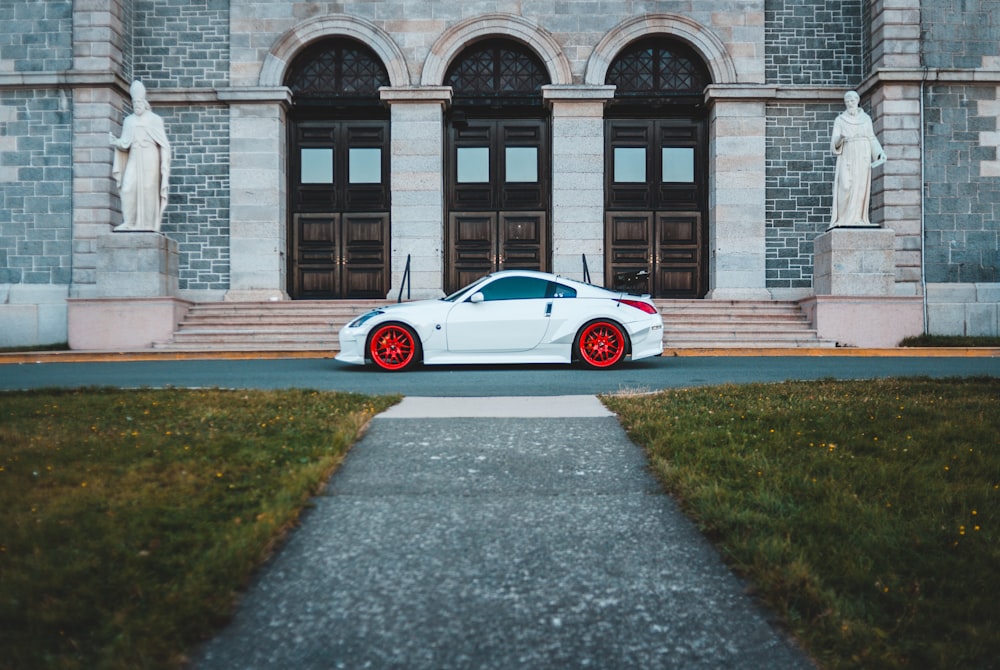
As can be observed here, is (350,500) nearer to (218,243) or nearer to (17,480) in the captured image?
(17,480)

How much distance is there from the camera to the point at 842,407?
668 cm

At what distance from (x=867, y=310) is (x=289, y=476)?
1484 cm

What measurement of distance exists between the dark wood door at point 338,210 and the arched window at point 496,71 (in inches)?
86.9

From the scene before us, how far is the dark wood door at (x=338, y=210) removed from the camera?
2173 cm

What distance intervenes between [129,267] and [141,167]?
1.99 metres

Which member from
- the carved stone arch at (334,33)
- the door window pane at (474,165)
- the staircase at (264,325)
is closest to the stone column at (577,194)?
the door window pane at (474,165)

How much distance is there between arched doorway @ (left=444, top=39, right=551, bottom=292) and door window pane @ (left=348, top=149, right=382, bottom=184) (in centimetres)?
170

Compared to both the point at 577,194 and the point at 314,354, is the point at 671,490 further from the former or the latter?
the point at 577,194

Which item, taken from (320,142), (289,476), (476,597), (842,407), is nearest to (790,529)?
(476,597)

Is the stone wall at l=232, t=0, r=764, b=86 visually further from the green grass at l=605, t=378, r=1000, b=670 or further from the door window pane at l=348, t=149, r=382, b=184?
the green grass at l=605, t=378, r=1000, b=670

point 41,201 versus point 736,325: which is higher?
point 41,201

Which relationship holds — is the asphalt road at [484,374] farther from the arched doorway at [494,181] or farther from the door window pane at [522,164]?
the door window pane at [522,164]

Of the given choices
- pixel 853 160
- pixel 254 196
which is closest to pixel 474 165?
pixel 254 196

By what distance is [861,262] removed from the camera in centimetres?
1744
